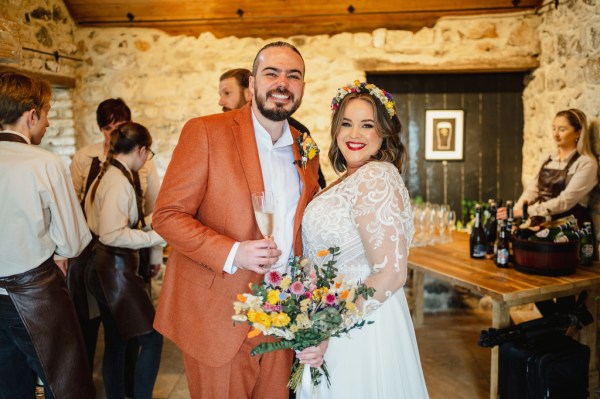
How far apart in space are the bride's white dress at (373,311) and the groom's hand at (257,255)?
396mm

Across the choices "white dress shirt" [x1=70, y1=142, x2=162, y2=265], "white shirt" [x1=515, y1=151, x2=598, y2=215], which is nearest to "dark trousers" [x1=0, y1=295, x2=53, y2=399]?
"white dress shirt" [x1=70, y1=142, x2=162, y2=265]

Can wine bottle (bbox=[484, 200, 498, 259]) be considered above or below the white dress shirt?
below

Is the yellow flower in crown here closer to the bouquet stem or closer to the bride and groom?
the bride and groom

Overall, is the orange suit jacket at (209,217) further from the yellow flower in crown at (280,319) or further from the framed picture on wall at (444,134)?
the framed picture on wall at (444,134)

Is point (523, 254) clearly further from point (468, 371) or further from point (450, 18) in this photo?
point (450, 18)

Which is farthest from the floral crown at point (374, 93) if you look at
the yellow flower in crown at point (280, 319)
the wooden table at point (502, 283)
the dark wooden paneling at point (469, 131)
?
the dark wooden paneling at point (469, 131)

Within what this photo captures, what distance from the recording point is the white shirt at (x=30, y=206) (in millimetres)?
2096

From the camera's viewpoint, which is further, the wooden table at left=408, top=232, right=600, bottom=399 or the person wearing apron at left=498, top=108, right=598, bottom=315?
the person wearing apron at left=498, top=108, right=598, bottom=315

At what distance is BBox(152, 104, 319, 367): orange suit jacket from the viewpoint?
177 cm

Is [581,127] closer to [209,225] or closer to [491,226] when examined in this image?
[491,226]

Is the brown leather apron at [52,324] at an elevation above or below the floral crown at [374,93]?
below

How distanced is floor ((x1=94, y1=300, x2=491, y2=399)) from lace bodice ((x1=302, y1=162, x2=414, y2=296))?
183cm

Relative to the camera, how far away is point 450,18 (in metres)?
4.75

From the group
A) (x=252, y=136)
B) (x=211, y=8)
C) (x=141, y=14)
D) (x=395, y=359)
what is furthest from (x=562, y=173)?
(x=141, y=14)
